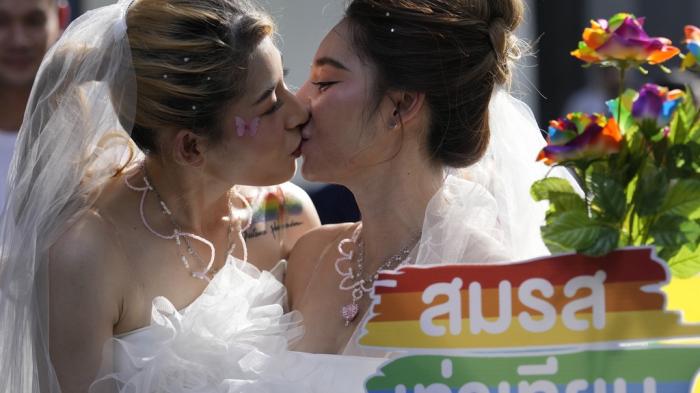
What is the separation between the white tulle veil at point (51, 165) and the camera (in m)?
2.46

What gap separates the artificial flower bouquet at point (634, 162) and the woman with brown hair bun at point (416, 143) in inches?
20.2

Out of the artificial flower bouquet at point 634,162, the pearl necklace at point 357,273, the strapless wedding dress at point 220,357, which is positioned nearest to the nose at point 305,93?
the pearl necklace at point 357,273

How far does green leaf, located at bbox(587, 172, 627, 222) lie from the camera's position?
1940mm

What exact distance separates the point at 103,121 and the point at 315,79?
52cm

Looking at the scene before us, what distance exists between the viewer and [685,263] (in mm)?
1990

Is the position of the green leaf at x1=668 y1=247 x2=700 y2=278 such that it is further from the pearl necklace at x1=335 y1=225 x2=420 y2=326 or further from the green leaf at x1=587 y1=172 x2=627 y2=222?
the pearl necklace at x1=335 y1=225 x2=420 y2=326

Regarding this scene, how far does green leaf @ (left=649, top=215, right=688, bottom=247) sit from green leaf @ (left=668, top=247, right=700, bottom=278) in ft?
0.21

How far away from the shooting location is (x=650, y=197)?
192 cm

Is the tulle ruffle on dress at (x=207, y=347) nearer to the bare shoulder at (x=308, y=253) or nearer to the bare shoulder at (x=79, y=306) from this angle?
the bare shoulder at (x=79, y=306)

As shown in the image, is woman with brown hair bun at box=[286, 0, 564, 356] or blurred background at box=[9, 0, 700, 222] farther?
blurred background at box=[9, 0, 700, 222]

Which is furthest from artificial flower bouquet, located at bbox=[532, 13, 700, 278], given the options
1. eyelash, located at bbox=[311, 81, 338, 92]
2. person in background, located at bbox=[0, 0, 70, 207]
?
person in background, located at bbox=[0, 0, 70, 207]

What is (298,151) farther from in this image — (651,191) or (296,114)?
(651,191)

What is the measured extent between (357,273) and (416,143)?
36 cm

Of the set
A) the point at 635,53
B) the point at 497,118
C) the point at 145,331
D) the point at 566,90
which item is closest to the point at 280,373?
the point at 145,331
